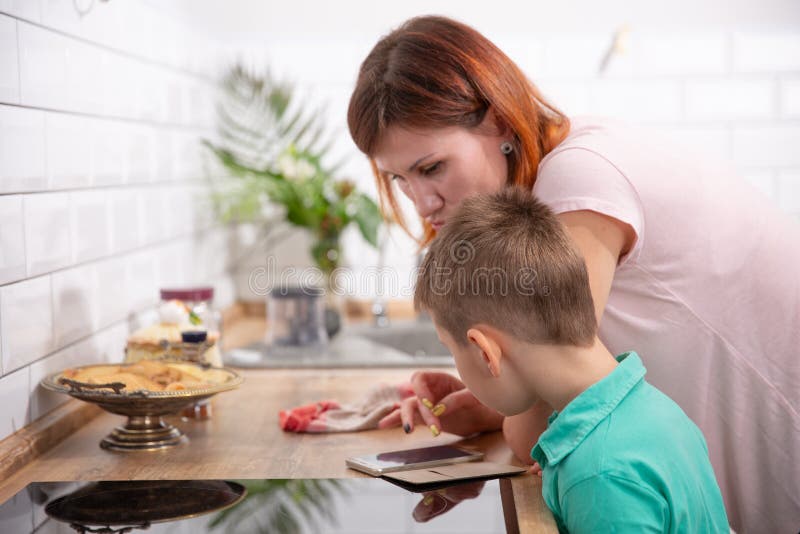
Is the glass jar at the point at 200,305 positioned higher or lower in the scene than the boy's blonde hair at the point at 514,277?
lower

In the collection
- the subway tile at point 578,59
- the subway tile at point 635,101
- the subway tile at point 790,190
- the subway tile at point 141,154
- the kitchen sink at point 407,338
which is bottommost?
the kitchen sink at point 407,338

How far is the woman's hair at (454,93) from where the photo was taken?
1294mm

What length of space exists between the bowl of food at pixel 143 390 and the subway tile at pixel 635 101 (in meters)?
1.53

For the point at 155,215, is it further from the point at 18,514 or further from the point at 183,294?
the point at 18,514

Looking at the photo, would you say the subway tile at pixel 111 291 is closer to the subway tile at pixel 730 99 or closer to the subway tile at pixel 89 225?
the subway tile at pixel 89 225

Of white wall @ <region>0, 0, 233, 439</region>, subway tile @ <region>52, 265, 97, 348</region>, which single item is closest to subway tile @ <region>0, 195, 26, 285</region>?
white wall @ <region>0, 0, 233, 439</region>

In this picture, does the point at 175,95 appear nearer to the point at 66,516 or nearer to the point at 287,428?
the point at 287,428

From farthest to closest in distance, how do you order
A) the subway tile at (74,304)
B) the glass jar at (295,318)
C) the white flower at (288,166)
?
the white flower at (288,166), the glass jar at (295,318), the subway tile at (74,304)

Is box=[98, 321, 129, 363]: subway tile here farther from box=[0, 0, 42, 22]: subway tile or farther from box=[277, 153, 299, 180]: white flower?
box=[277, 153, 299, 180]: white flower

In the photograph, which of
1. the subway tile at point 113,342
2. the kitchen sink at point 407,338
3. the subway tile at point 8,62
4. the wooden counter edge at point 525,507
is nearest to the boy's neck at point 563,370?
the wooden counter edge at point 525,507

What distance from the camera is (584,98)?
2.61 m

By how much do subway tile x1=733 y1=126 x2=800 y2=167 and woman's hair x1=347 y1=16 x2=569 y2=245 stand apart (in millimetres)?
1451

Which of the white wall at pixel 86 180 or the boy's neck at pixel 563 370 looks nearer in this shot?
the boy's neck at pixel 563 370

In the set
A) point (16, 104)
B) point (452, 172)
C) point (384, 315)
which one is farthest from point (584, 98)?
→ point (16, 104)
